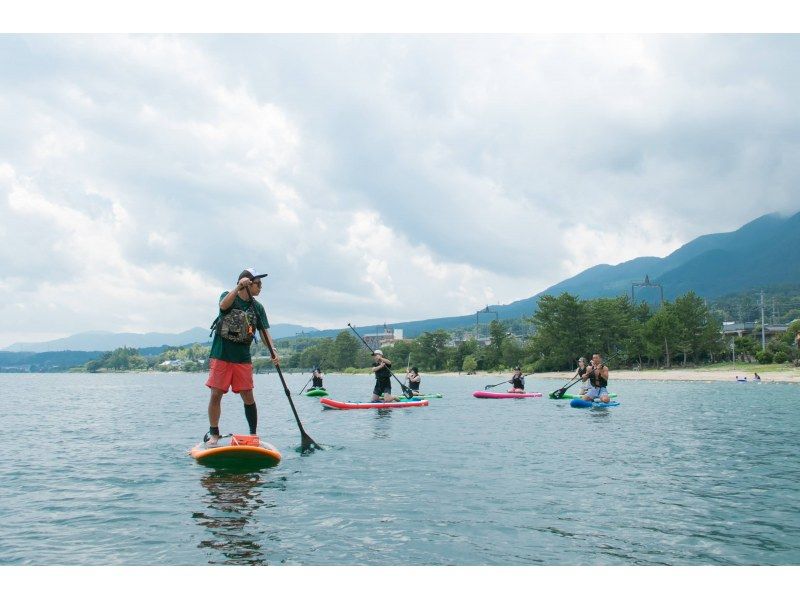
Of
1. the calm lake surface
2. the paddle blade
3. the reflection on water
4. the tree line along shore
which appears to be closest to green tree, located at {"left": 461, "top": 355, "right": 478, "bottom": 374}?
the tree line along shore

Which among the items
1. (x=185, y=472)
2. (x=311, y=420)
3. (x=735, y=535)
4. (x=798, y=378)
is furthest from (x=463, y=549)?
(x=798, y=378)

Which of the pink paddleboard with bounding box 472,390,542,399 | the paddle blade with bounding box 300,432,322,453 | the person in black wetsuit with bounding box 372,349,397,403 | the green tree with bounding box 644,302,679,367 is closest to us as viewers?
the paddle blade with bounding box 300,432,322,453

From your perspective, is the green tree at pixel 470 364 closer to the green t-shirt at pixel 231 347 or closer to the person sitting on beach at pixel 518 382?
the person sitting on beach at pixel 518 382

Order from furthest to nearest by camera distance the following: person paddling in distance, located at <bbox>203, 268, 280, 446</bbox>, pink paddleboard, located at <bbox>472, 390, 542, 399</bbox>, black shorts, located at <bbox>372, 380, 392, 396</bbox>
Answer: pink paddleboard, located at <bbox>472, 390, 542, 399</bbox>
black shorts, located at <bbox>372, 380, 392, 396</bbox>
person paddling in distance, located at <bbox>203, 268, 280, 446</bbox>

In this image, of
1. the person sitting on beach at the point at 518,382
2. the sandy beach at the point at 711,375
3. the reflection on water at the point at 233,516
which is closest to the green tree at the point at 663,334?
the sandy beach at the point at 711,375

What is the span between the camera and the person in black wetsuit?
29.9m

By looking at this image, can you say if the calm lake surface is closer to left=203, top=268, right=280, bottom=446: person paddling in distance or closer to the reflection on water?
the reflection on water

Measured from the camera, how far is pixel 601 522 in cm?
841

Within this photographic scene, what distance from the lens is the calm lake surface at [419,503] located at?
7070mm

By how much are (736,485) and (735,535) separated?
148 inches

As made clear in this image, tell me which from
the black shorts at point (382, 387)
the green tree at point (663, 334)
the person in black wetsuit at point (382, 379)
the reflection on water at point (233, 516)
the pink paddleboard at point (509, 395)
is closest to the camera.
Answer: the reflection on water at point (233, 516)

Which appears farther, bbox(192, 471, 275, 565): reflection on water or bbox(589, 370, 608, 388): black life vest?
bbox(589, 370, 608, 388): black life vest

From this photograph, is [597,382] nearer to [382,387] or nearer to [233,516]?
[382,387]

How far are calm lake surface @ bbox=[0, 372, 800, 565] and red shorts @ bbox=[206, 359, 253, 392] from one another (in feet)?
5.70
